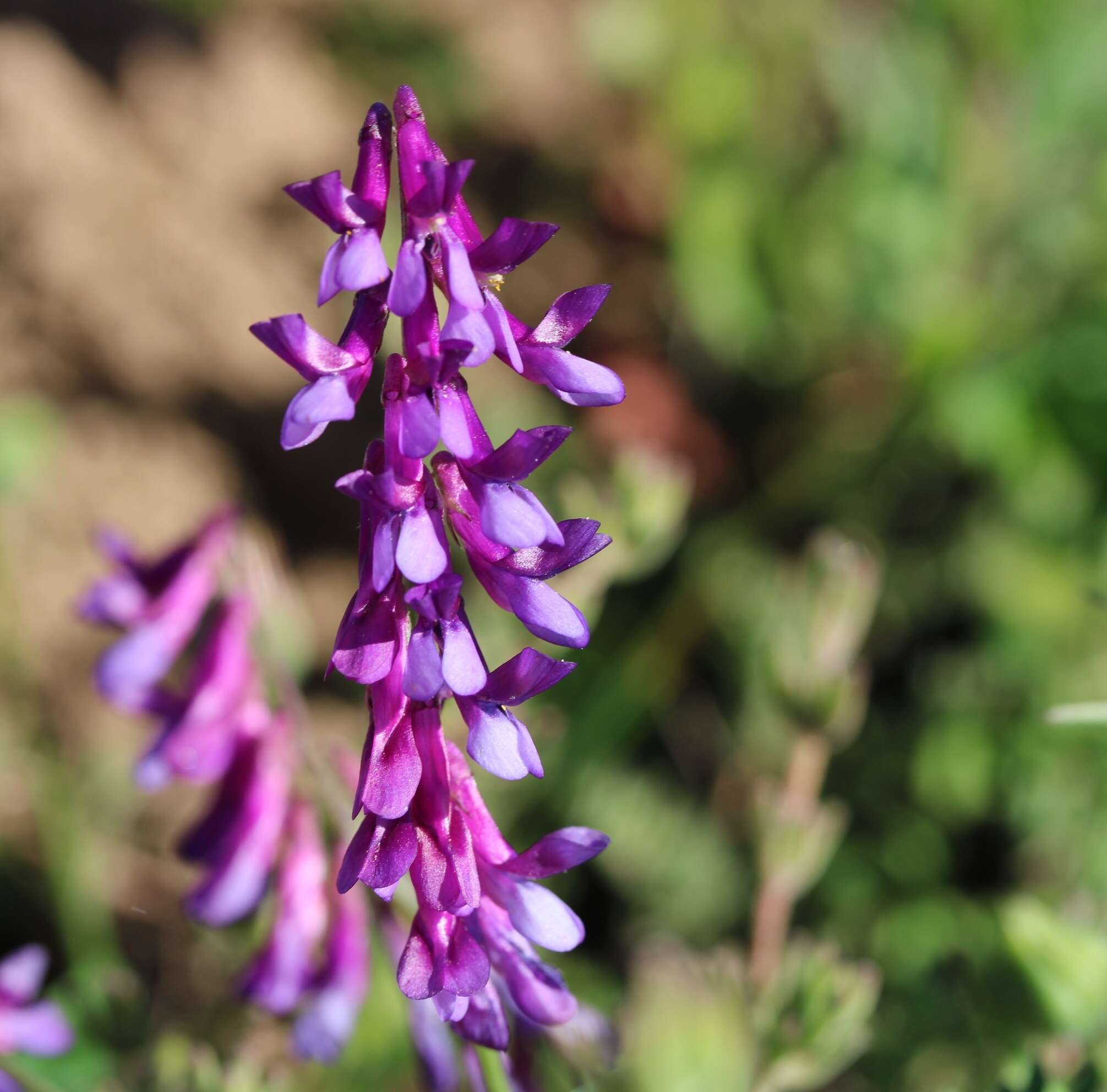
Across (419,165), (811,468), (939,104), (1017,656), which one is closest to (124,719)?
(811,468)

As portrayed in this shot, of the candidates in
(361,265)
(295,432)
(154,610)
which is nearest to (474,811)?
(295,432)

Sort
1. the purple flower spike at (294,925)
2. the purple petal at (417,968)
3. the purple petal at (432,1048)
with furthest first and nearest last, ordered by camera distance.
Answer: the purple flower spike at (294,925), the purple petal at (432,1048), the purple petal at (417,968)

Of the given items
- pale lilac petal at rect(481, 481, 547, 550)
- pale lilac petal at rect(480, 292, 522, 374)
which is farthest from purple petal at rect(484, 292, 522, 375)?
pale lilac petal at rect(481, 481, 547, 550)

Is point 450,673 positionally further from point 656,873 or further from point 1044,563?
point 1044,563

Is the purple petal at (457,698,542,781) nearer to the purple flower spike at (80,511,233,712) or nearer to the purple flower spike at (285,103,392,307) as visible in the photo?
the purple flower spike at (285,103,392,307)

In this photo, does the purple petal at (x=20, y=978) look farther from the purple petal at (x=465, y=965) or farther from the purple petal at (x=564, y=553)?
the purple petal at (x=564, y=553)

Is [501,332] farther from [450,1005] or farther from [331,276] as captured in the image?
[450,1005]

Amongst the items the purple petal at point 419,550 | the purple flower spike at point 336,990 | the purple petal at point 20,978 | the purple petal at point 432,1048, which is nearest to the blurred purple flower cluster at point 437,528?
the purple petal at point 419,550
